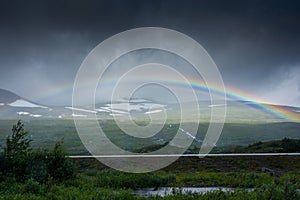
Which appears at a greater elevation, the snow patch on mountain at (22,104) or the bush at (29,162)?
the snow patch on mountain at (22,104)

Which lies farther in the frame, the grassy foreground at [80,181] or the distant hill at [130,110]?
the distant hill at [130,110]

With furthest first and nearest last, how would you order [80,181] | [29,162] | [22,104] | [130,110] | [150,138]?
[22,104] → [130,110] → [150,138] → [29,162] → [80,181]

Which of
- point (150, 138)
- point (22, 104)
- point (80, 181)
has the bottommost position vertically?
point (80, 181)

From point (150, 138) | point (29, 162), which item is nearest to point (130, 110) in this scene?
point (150, 138)

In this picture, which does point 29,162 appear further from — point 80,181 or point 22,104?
point 22,104

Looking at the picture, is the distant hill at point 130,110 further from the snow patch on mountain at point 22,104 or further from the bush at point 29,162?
the bush at point 29,162

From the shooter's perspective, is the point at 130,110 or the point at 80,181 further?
the point at 130,110

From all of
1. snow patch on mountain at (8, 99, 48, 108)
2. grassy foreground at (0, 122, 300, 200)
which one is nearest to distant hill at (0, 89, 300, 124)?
snow patch on mountain at (8, 99, 48, 108)

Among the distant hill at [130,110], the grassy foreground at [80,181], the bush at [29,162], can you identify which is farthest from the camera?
the distant hill at [130,110]

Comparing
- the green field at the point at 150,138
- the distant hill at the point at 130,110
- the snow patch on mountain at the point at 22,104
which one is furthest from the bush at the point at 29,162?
the snow patch on mountain at the point at 22,104

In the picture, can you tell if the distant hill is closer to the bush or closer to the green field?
the green field

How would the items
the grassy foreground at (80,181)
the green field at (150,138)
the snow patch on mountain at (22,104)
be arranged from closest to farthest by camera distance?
the grassy foreground at (80,181) → the green field at (150,138) → the snow patch on mountain at (22,104)

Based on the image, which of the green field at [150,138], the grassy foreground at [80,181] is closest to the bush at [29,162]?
the grassy foreground at [80,181]

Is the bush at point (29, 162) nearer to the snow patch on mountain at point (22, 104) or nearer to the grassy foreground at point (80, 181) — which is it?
the grassy foreground at point (80, 181)
